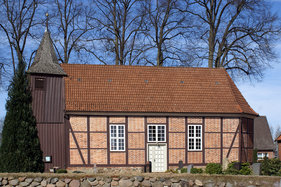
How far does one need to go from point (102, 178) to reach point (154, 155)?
10.1 metres

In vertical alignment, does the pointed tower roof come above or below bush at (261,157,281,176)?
above

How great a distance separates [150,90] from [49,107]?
20.4 ft

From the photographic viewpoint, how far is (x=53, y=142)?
25.3 m

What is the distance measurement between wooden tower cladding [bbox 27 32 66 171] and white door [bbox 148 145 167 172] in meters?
5.01

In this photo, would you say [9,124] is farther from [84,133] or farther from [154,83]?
[154,83]

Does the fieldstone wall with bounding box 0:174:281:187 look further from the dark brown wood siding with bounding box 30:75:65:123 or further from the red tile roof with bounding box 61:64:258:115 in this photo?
the red tile roof with bounding box 61:64:258:115

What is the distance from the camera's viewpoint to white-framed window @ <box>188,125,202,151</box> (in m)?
26.8

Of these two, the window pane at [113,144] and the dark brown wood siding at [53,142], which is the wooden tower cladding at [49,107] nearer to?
the dark brown wood siding at [53,142]

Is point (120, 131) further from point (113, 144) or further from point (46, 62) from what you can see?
point (46, 62)

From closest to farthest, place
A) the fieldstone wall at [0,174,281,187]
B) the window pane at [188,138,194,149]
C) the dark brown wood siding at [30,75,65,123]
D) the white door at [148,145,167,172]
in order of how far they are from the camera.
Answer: the fieldstone wall at [0,174,281,187] → the dark brown wood siding at [30,75,65,123] → the white door at [148,145,167,172] → the window pane at [188,138,194,149]

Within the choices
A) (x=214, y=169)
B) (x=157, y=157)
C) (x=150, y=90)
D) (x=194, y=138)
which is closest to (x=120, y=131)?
(x=157, y=157)

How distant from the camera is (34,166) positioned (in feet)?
75.6

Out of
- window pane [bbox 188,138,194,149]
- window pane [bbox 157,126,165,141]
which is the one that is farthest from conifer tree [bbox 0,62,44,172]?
window pane [bbox 188,138,194,149]

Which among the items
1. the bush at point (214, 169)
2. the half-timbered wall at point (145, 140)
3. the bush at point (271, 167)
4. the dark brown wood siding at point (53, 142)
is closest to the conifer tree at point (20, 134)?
the dark brown wood siding at point (53, 142)
